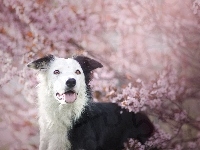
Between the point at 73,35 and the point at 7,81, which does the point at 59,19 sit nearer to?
the point at 73,35

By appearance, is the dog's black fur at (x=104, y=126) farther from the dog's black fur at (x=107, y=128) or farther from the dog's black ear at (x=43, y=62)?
the dog's black ear at (x=43, y=62)

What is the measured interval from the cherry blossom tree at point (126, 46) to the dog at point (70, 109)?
0.78 feet

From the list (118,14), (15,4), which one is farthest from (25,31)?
(118,14)

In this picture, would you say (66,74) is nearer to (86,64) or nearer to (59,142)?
(86,64)

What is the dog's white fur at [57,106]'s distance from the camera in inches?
71.5

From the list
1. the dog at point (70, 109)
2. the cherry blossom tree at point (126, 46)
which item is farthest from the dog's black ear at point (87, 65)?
the cherry blossom tree at point (126, 46)

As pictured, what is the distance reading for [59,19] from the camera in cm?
215

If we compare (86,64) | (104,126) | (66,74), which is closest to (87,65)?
(86,64)

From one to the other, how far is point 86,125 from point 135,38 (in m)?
0.58

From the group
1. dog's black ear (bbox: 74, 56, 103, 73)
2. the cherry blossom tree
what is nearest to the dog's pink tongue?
dog's black ear (bbox: 74, 56, 103, 73)

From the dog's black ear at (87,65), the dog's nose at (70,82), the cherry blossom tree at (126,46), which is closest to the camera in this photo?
the dog's nose at (70,82)

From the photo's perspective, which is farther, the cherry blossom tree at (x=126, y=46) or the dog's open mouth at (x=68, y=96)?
the cherry blossom tree at (x=126, y=46)

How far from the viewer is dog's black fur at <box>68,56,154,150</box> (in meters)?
1.82

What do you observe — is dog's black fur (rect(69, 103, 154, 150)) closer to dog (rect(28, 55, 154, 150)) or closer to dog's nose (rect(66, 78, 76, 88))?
dog (rect(28, 55, 154, 150))
